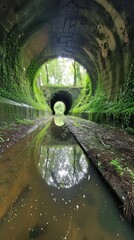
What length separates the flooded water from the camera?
1504 mm

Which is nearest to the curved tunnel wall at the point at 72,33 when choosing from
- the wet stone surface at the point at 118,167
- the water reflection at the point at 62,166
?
the water reflection at the point at 62,166

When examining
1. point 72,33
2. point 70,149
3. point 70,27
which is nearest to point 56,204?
point 70,149

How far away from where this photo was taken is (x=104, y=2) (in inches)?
272

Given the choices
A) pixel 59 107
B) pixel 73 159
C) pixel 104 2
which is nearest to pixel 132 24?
pixel 104 2

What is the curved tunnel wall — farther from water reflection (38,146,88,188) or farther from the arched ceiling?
water reflection (38,146,88,188)

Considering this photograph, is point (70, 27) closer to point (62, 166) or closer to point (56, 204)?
point (62, 166)

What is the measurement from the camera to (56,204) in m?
1.88

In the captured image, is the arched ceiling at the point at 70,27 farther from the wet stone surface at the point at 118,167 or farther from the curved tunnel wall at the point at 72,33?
the wet stone surface at the point at 118,167

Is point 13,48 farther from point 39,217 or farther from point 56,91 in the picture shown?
point 56,91

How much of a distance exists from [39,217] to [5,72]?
6263 mm

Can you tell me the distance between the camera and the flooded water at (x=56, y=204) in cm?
150

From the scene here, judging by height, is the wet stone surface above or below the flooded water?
above

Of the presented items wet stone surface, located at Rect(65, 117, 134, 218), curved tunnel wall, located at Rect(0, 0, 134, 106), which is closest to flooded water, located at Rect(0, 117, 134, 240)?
wet stone surface, located at Rect(65, 117, 134, 218)

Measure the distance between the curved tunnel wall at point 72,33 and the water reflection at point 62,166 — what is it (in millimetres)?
3420
